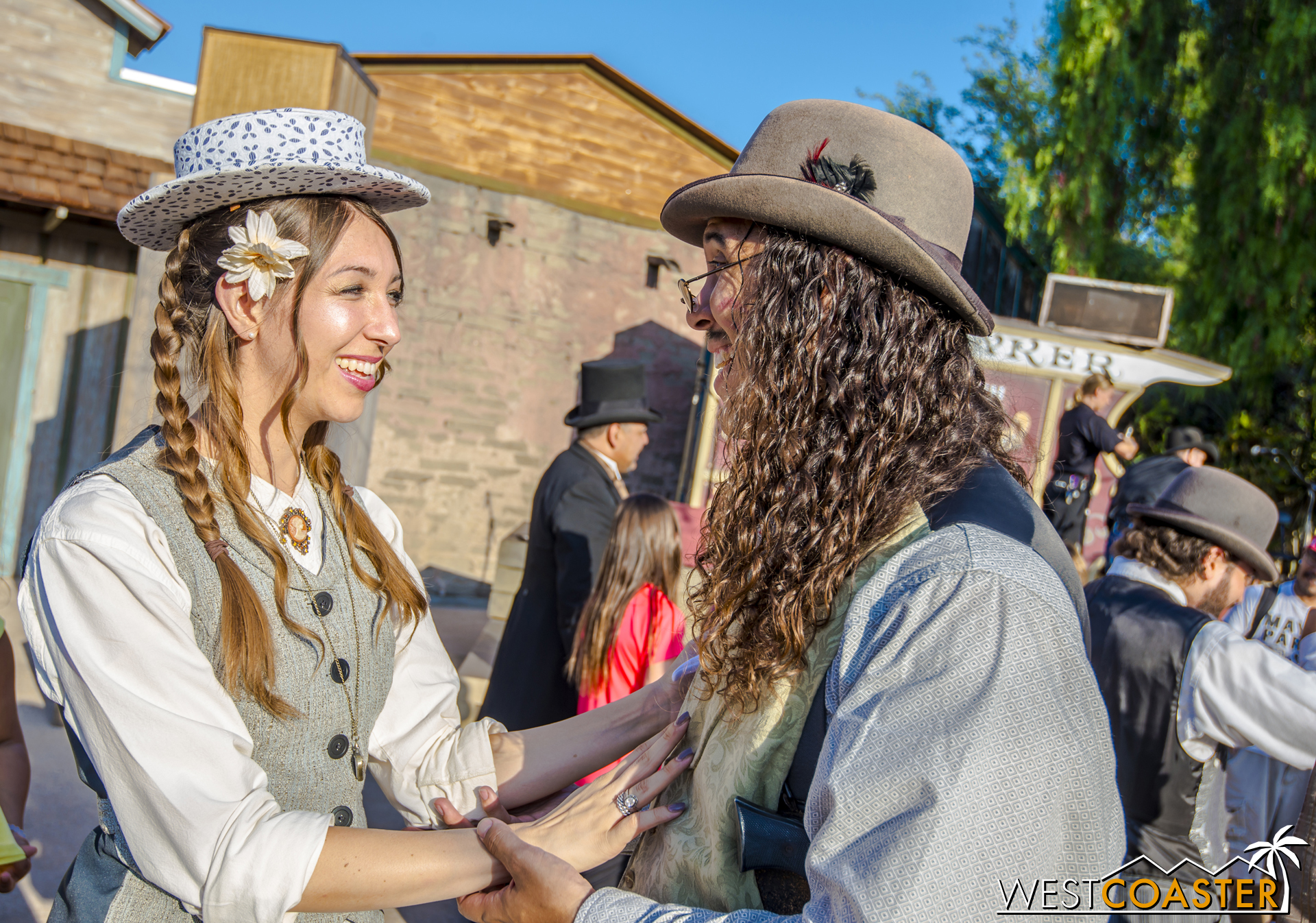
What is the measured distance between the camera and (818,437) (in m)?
1.29

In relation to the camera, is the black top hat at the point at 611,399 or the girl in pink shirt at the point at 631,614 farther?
the black top hat at the point at 611,399

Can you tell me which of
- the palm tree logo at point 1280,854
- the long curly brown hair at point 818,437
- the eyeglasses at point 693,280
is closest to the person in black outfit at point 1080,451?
the palm tree logo at point 1280,854

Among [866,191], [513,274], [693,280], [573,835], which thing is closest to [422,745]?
[573,835]

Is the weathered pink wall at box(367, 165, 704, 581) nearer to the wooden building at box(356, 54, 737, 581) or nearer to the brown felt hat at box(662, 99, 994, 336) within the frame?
the wooden building at box(356, 54, 737, 581)

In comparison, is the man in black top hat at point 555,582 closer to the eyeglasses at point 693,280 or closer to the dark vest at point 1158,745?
the dark vest at point 1158,745

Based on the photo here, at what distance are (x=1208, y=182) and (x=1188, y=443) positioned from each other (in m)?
4.07

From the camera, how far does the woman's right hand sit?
4.52 ft

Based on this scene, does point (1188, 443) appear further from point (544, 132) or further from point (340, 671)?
point (340, 671)

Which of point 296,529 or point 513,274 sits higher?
point 513,274

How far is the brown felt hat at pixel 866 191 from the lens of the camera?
1.26 metres

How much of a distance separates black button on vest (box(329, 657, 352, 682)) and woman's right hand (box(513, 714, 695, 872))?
424 mm

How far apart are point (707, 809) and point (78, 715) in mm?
949

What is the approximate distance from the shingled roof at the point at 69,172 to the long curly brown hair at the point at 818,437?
22.3ft

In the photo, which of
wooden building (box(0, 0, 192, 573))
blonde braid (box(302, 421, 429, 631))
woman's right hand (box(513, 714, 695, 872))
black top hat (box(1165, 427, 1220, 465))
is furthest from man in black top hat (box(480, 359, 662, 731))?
black top hat (box(1165, 427, 1220, 465))
